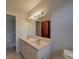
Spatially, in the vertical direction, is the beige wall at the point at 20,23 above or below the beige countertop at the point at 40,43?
above

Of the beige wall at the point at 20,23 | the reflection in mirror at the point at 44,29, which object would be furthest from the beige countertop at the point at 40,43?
the beige wall at the point at 20,23

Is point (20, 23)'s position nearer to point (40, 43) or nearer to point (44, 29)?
point (44, 29)

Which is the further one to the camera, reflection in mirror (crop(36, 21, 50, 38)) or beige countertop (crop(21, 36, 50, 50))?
reflection in mirror (crop(36, 21, 50, 38))

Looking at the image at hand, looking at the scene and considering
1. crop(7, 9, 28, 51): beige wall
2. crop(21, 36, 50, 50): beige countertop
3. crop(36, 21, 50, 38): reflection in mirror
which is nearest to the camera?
crop(21, 36, 50, 50): beige countertop

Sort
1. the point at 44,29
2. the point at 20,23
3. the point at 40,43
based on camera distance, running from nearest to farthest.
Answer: the point at 40,43, the point at 44,29, the point at 20,23

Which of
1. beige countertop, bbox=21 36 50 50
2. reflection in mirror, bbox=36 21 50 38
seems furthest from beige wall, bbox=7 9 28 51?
beige countertop, bbox=21 36 50 50

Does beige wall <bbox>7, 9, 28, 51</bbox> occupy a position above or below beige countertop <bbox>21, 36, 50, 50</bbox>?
above

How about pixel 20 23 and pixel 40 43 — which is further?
pixel 20 23

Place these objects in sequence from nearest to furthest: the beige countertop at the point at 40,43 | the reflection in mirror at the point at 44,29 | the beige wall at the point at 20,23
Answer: the beige countertop at the point at 40,43 < the reflection in mirror at the point at 44,29 < the beige wall at the point at 20,23

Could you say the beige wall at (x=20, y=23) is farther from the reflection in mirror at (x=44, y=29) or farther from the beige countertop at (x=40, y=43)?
the beige countertop at (x=40, y=43)

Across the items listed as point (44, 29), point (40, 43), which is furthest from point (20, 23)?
point (40, 43)

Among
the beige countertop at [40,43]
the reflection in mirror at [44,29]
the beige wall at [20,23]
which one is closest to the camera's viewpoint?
the beige countertop at [40,43]

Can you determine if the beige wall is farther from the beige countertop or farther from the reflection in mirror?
the beige countertop
